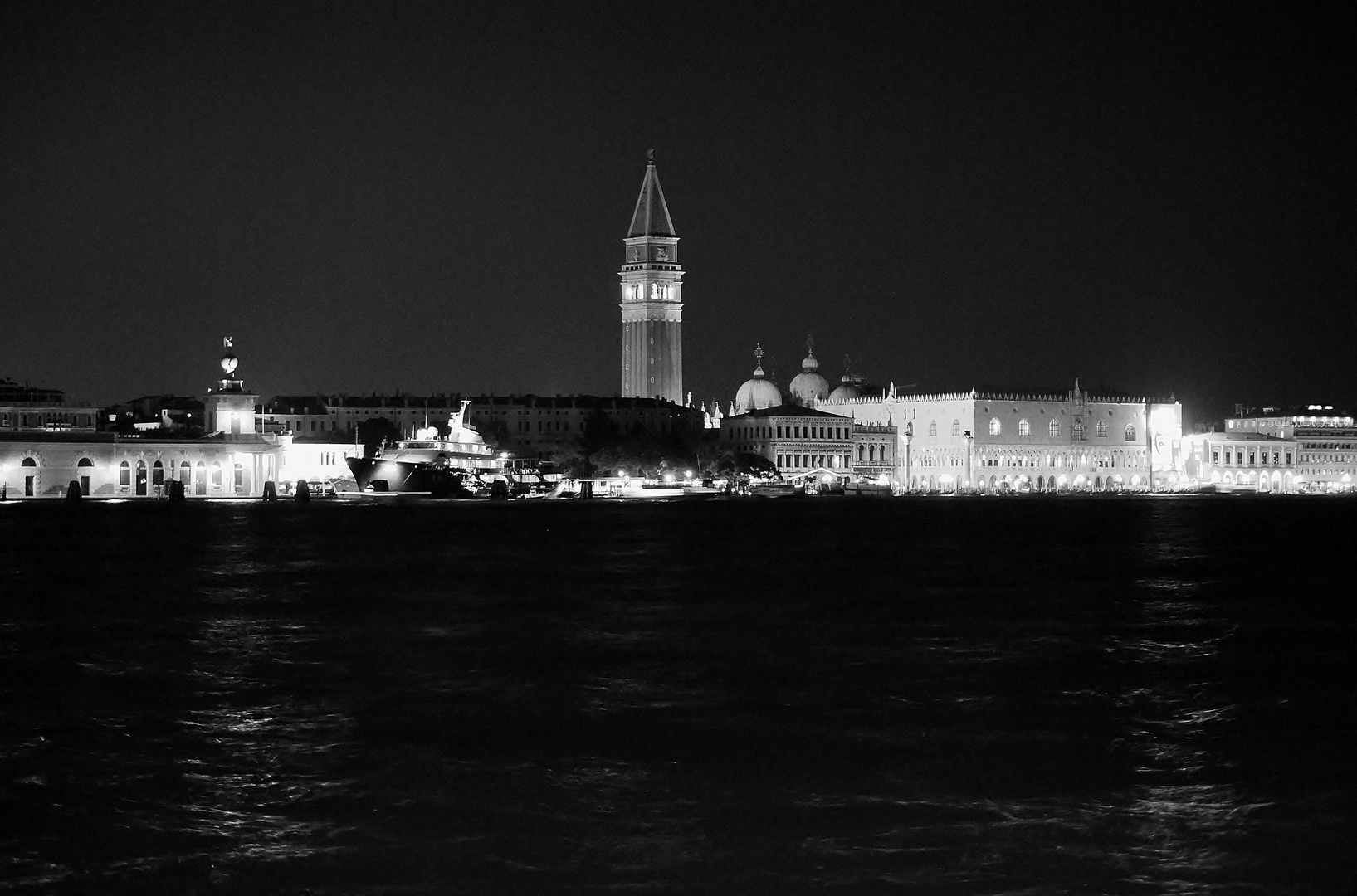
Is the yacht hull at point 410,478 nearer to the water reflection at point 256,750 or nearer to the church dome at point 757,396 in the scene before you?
the church dome at point 757,396

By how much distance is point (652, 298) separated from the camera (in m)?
127

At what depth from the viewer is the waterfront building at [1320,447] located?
5728 inches

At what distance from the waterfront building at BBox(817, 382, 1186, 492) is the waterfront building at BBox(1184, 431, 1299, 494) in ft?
22.4

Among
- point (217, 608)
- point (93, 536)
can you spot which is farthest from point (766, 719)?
point (93, 536)

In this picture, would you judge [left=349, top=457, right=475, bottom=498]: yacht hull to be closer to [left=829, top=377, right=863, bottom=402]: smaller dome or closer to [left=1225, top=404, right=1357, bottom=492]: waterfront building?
[left=829, top=377, right=863, bottom=402]: smaller dome

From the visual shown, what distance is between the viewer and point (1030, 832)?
1106 centimetres

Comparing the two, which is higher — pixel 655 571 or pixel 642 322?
pixel 642 322

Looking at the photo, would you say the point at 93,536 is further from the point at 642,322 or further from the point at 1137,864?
the point at 642,322

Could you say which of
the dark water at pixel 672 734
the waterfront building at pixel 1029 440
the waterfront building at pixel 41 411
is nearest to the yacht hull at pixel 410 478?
the waterfront building at pixel 41 411

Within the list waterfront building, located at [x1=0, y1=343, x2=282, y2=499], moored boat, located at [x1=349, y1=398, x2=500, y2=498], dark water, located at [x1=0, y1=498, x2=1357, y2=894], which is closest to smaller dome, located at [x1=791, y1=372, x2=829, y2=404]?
moored boat, located at [x1=349, y1=398, x2=500, y2=498]

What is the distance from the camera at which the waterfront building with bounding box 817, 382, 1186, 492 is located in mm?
123188

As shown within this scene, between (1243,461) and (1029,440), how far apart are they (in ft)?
84.5

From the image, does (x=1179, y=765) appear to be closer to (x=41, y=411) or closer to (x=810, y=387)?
(x=41, y=411)

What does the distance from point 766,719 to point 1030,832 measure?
15.6 ft
